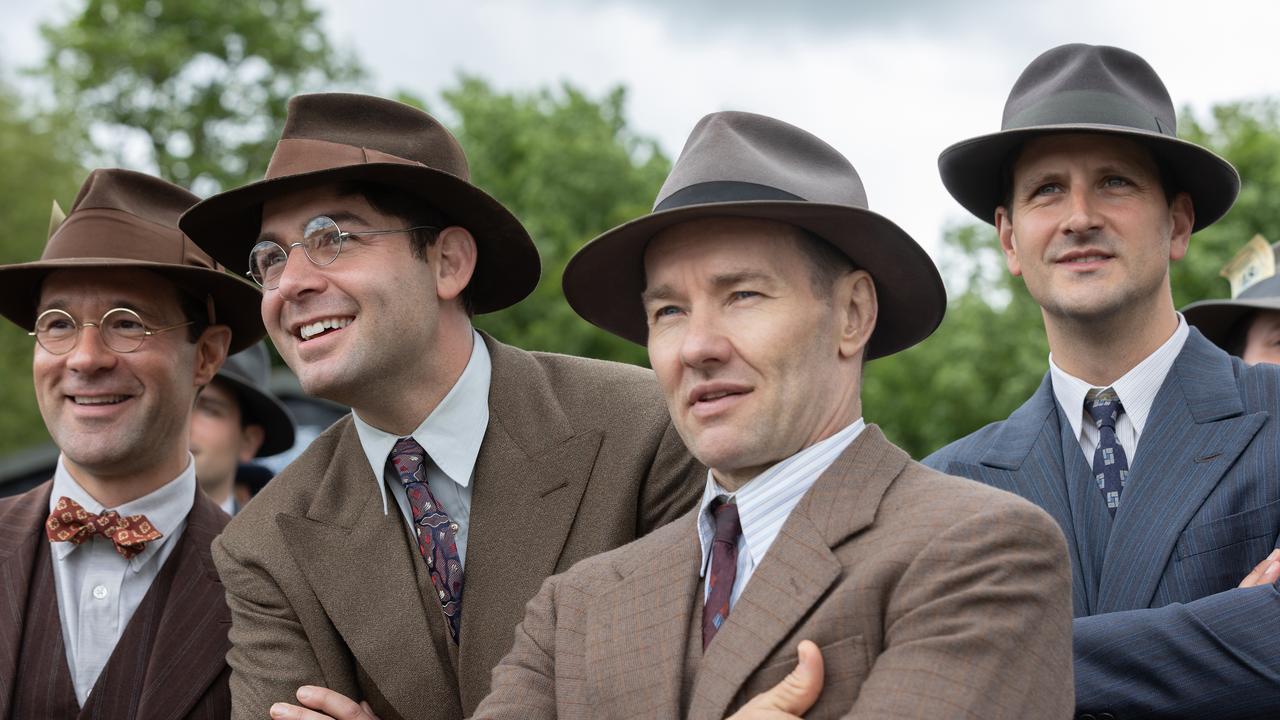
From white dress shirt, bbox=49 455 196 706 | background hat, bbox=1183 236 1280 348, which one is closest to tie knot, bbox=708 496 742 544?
white dress shirt, bbox=49 455 196 706

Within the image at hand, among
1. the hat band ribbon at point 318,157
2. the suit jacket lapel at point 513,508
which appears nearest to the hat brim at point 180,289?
the hat band ribbon at point 318,157

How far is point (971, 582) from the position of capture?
8.29 feet

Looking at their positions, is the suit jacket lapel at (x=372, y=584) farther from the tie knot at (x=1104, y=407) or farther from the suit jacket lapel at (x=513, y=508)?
the tie knot at (x=1104, y=407)

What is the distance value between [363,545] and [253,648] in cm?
41

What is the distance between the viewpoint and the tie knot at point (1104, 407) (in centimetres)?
388

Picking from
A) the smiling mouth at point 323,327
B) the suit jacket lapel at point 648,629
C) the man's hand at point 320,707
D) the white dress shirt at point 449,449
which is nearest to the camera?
the suit jacket lapel at point 648,629

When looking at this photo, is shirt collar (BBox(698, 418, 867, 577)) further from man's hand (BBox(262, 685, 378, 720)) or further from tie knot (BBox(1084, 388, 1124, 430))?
man's hand (BBox(262, 685, 378, 720))

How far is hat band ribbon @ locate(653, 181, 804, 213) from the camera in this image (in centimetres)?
304

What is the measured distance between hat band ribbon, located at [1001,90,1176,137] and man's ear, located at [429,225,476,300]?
1.70 meters

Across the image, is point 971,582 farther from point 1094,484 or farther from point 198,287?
point 198,287

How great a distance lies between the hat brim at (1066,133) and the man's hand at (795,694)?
1.86 meters

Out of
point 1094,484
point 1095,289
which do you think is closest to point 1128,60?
point 1095,289

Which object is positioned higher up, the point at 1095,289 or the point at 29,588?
the point at 1095,289

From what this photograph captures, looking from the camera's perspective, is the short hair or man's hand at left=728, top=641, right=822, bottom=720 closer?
man's hand at left=728, top=641, right=822, bottom=720
